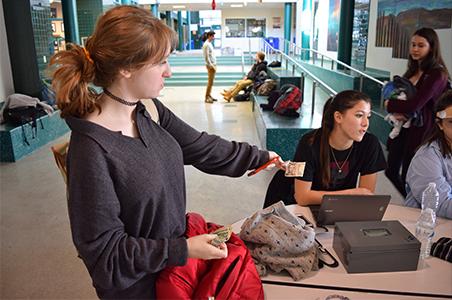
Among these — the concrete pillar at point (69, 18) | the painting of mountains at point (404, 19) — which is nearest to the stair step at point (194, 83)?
the concrete pillar at point (69, 18)

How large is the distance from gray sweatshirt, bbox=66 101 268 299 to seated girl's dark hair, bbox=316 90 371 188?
1050 millimetres

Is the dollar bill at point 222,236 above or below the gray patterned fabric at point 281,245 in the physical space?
above

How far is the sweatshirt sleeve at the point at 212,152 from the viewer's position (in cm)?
145

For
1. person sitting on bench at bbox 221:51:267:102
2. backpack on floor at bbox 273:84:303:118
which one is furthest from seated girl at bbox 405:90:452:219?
person sitting on bench at bbox 221:51:267:102

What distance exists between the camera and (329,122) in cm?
211

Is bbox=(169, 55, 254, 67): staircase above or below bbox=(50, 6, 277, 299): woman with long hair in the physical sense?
below

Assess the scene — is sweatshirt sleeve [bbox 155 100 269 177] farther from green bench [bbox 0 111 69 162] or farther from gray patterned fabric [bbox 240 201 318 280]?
green bench [bbox 0 111 69 162]

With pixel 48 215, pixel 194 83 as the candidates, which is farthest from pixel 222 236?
pixel 194 83

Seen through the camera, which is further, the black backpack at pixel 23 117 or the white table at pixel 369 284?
the black backpack at pixel 23 117

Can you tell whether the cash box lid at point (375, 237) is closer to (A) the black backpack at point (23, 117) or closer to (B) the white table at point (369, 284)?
(B) the white table at point (369, 284)

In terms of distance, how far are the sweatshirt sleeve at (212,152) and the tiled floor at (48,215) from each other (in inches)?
54.3

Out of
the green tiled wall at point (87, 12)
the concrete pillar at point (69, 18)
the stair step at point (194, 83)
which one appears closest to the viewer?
the concrete pillar at point (69, 18)

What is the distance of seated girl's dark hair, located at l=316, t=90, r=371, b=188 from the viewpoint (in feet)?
6.75

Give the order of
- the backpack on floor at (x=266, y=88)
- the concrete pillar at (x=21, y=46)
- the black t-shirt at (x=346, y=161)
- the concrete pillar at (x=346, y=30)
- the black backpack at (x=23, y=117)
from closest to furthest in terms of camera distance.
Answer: the black t-shirt at (x=346, y=161) → the black backpack at (x=23, y=117) → the concrete pillar at (x=21, y=46) → the backpack on floor at (x=266, y=88) → the concrete pillar at (x=346, y=30)
